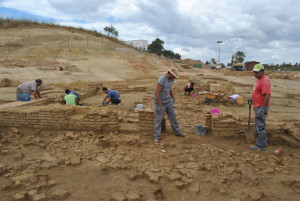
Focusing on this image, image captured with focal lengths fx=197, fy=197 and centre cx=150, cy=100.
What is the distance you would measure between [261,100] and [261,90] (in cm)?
18

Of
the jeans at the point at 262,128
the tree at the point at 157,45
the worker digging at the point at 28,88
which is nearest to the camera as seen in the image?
the jeans at the point at 262,128

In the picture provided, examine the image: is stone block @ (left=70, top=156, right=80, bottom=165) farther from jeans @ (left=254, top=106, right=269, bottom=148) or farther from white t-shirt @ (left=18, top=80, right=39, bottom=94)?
white t-shirt @ (left=18, top=80, right=39, bottom=94)

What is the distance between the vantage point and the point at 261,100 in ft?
11.5

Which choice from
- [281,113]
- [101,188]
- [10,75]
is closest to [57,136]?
[101,188]

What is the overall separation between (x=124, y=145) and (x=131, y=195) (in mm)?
1571

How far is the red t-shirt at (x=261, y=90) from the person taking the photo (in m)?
3.39

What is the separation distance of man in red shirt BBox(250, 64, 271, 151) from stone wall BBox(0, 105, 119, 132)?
2933mm

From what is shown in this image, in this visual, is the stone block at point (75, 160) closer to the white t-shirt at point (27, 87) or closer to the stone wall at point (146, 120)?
the stone wall at point (146, 120)

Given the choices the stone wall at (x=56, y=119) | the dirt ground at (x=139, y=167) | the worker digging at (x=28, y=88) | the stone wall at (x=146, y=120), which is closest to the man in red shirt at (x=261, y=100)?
the dirt ground at (x=139, y=167)

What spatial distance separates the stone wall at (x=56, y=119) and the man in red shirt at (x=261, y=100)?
293 centimetres

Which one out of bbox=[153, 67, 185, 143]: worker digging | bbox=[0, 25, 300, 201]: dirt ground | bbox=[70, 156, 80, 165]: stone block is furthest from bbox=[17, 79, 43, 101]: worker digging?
bbox=[153, 67, 185, 143]: worker digging

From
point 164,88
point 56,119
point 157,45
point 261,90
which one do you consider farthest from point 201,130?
point 157,45

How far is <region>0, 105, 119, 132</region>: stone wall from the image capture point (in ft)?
15.1

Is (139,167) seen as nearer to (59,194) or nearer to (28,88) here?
(59,194)
